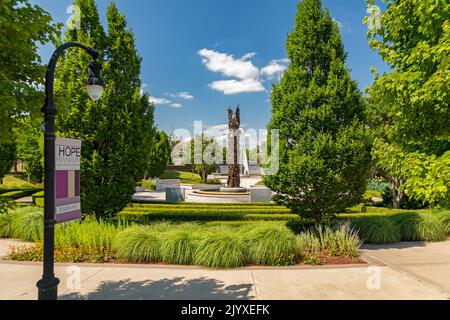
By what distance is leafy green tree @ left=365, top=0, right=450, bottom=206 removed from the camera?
168 inches

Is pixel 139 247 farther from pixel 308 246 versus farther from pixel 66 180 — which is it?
pixel 308 246

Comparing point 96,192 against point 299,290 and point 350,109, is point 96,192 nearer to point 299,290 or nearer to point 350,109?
point 299,290

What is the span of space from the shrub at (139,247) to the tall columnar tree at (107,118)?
110 inches

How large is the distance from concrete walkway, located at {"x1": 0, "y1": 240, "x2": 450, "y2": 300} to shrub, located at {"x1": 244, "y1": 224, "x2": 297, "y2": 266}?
0.40 m

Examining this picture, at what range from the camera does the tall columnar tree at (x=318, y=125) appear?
369 inches

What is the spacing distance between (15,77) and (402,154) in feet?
25.1

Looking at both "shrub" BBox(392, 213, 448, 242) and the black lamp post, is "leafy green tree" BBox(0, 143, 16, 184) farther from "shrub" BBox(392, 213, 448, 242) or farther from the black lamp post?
"shrub" BBox(392, 213, 448, 242)

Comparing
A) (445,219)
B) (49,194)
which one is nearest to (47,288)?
(49,194)

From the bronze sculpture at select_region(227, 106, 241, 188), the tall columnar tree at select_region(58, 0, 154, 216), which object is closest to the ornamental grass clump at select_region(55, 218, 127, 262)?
the tall columnar tree at select_region(58, 0, 154, 216)

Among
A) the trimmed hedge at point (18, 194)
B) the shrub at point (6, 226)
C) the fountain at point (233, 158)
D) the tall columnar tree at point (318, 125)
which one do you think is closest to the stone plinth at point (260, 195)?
the fountain at point (233, 158)

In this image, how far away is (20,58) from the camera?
14.0 feet

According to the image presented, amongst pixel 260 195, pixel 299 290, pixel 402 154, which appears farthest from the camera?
pixel 260 195

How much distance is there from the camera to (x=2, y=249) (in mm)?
9352
